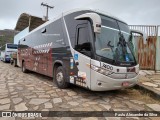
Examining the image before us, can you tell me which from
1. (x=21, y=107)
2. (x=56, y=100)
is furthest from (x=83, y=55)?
(x=21, y=107)

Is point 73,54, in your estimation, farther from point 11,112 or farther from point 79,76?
point 11,112

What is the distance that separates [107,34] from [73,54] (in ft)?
4.40

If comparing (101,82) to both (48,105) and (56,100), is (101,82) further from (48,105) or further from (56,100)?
(48,105)

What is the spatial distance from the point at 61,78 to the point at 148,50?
6.43 metres

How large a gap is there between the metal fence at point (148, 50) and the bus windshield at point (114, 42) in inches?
195

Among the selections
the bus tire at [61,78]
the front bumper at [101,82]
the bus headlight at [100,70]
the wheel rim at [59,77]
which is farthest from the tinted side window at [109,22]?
the wheel rim at [59,77]

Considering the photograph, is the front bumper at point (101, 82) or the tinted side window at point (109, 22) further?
the tinted side window at point (109, 22)

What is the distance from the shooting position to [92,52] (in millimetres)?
5238

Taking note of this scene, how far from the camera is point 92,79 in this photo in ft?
17.1

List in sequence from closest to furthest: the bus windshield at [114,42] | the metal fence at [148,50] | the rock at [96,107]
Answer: the rock at [96,107]
the bus windshield at [114,42]
the metal fence at [148,50]

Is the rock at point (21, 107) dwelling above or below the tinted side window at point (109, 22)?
below

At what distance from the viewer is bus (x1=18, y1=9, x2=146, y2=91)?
204 inches

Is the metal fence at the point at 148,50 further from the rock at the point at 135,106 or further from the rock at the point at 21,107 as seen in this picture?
the rock at the point at 21,107

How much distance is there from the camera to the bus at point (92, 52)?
5172 mm
